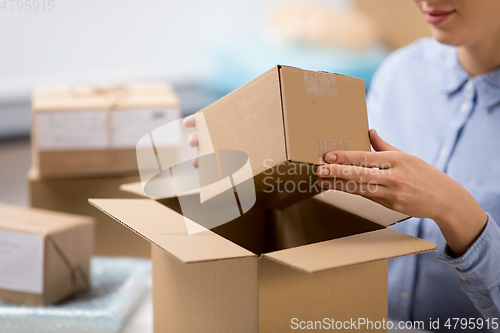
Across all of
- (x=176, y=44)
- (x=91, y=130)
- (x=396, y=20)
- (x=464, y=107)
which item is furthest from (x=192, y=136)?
(x=396, y=20)

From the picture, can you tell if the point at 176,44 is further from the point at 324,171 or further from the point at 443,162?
the point at 324,171

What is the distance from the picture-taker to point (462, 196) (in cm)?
63

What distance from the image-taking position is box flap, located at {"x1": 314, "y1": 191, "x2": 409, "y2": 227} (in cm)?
66

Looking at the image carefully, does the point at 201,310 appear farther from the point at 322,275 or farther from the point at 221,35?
the point at 221,35

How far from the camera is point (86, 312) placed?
83 centimetres

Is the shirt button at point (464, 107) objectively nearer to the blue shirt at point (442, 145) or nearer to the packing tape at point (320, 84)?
the blue shirt at point (442, 145)

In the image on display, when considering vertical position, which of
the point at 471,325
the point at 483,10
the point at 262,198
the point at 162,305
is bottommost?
the point at 471,325

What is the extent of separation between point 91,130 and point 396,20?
231cm

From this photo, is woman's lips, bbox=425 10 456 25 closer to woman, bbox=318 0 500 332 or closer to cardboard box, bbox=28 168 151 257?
woman, bbox=318 0 500 332

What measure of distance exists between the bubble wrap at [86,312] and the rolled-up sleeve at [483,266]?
23.4 inches

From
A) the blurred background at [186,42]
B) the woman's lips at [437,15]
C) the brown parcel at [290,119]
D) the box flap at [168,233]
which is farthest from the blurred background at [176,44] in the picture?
the brown parcel at [290,119]

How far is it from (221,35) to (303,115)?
7.70ft

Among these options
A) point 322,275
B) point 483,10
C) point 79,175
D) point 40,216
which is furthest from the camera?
point 79,175

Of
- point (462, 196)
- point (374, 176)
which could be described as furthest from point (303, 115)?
point (462, 196)
